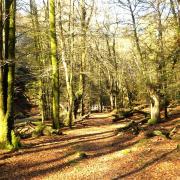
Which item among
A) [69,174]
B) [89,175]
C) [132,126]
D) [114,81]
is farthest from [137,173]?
[114,81]

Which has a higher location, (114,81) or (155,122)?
(114,81)

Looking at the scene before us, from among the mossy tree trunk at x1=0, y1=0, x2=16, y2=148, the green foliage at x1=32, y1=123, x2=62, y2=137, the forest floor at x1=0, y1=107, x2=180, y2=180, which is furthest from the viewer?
the green foliage at x1=32, y1=123, x2=62, y2=137

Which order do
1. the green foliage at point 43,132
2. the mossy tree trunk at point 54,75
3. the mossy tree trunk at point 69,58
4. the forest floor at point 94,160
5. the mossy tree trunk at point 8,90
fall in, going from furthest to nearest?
the mossy tree trunk at point 69,58 < the mossy tree trunk at point 54,75 < the green foliage at point 43,132 < the mossy tree trunk at point 8,90 < the forest floor at point 94,160

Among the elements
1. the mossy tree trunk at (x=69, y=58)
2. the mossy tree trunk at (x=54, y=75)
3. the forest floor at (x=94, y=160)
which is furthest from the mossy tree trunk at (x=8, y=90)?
the mossy tree trunk at (x=69, y=58)

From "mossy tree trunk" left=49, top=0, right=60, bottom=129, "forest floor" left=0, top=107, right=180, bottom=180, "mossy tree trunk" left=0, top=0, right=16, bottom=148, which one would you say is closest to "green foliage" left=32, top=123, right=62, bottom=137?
"forest floor" left=0, top=107, right=180, bottom=180

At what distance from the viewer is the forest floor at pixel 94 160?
33.0 feet

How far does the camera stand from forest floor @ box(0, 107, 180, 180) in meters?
10.0

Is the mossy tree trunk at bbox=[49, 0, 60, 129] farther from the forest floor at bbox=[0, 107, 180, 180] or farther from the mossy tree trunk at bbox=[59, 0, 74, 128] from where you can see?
the forest floor at bbox=[0, 107, 180, 180]

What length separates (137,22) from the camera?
22.2 m

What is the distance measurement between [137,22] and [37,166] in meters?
14.5

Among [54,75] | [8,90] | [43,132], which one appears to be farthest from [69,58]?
[8,90]

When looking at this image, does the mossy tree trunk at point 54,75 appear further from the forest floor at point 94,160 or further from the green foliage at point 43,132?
the forest floor at point 94,160

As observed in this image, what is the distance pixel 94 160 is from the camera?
38.8ft

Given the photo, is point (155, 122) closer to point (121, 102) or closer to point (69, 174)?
point (69, 174)
